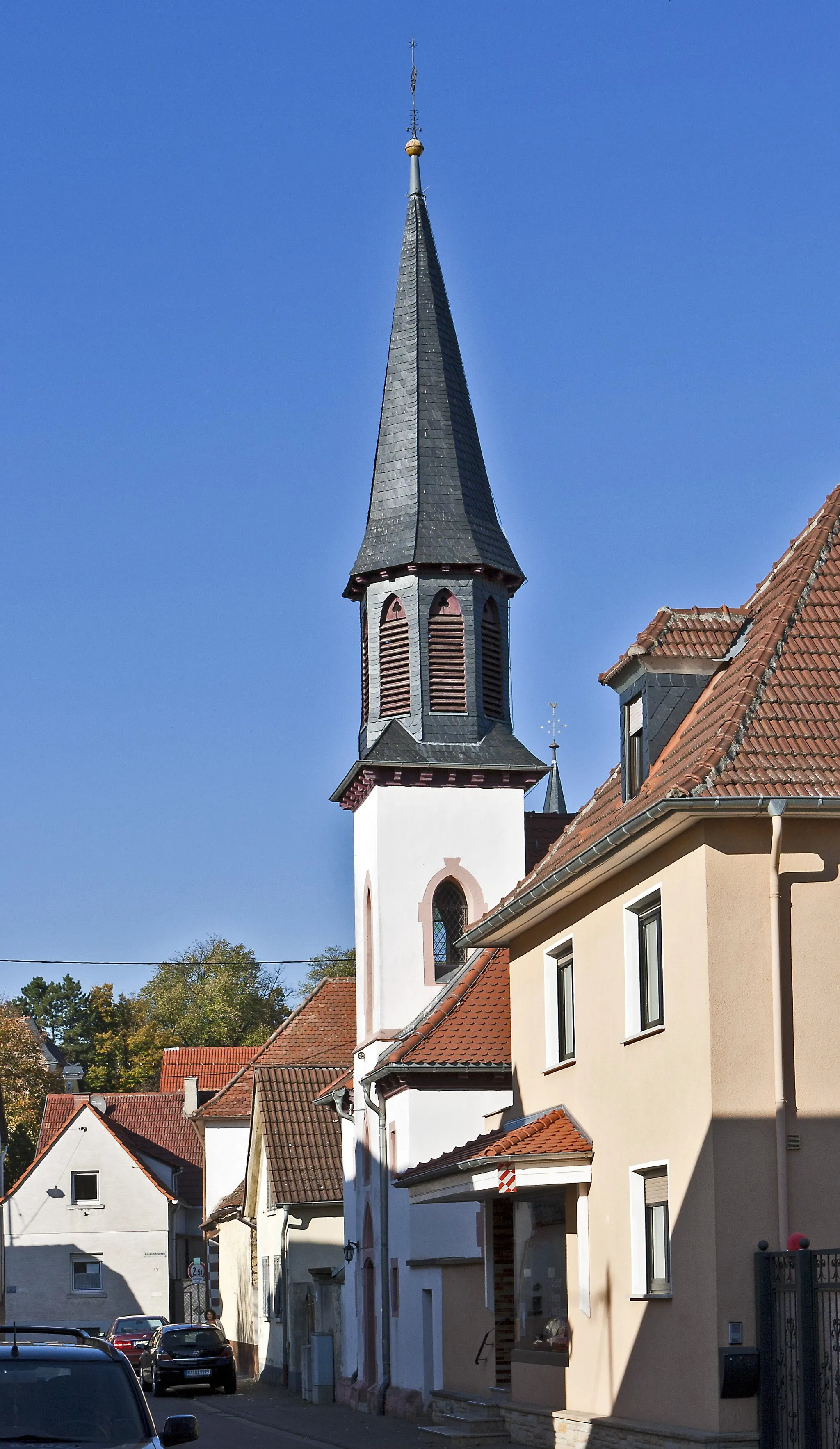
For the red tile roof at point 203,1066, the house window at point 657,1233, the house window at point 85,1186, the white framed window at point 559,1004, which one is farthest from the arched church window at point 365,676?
the red tile roof at point 203,1066

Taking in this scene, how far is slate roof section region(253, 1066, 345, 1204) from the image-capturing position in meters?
38.4

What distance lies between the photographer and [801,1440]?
1474cm

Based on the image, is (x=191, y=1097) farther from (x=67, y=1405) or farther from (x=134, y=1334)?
(x=67, y=1405)

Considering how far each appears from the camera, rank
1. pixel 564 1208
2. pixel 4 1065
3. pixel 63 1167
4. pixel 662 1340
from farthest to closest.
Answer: pixel 4 1065
pixel 63 1167
pixel 564 1208
pixel 662 1340

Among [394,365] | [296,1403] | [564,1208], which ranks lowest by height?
[296,1403]

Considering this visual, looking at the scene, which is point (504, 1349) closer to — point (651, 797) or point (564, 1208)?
point (564, 1208)

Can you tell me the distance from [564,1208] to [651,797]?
554 cm

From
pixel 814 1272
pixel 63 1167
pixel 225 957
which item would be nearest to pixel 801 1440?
pixel 814 1272

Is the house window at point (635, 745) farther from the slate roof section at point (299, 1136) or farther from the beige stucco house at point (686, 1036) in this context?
the slate roof section at point (299, 1136)

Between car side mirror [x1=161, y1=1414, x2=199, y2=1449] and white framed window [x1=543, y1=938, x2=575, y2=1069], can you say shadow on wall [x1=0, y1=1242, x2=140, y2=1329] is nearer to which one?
white framed window [x1=543, y1=938, x2=575, y2=1069]

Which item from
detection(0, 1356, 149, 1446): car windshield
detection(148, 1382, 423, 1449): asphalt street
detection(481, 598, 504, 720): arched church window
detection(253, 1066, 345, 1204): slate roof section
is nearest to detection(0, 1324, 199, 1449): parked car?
detection(0, 1356, 149, 1446): car windshield

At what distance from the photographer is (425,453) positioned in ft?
121

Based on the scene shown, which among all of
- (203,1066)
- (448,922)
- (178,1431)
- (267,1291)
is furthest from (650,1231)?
(203,1066)

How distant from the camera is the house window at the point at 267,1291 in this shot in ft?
136
